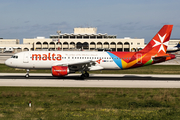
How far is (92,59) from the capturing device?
38.6 m

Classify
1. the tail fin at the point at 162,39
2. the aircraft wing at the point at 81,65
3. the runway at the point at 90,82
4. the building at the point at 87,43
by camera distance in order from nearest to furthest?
the runway at the point at 90,82, the aircraft wing at the point at 81,65, the tail fin at the point at 162,39, the building at the point at 87,43

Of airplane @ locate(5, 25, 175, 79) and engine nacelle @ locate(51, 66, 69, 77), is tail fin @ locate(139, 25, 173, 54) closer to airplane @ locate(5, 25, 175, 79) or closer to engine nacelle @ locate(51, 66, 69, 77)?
airplane @ locate(5, 25, 175, 79)

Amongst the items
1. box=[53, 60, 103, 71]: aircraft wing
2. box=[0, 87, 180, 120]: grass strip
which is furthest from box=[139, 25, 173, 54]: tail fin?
box=[0, 87, 180, 120]: grass strip

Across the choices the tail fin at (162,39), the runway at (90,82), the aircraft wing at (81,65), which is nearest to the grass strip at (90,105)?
the runway at (90,82)

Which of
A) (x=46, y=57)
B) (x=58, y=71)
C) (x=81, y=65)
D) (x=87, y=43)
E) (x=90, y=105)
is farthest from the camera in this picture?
(x=87, y=43)

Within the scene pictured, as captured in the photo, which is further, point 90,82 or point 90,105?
point 90,82

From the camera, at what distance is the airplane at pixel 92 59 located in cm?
3772

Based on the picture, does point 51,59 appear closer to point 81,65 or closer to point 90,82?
point 81,65

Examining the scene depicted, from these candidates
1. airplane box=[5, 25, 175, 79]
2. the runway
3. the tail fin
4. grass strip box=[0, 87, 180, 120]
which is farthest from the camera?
the tail fin

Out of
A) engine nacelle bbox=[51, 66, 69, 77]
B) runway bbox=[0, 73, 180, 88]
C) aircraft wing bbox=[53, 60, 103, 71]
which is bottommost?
runway bbox=[0, 73, 180, 88]

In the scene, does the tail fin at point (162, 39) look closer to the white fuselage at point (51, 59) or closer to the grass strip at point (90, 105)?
the white fuselage at point (51, 59)

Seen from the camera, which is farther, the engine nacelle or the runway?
the engine nacelle

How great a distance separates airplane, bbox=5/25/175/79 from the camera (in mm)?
37719

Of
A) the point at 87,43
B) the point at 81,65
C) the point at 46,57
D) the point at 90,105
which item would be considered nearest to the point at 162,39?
the point at 81,65
